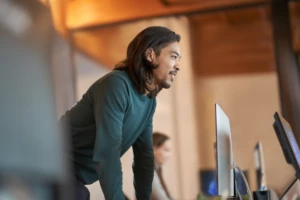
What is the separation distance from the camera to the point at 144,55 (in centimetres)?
125

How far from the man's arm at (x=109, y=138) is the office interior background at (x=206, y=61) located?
229cm

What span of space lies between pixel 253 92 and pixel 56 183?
3.17 m

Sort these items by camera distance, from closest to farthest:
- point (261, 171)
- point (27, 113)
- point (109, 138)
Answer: point (27, 113), point (109, 138), point (261, 171)

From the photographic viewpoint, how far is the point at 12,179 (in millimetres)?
454

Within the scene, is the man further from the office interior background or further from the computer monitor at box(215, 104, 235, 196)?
the office interior background

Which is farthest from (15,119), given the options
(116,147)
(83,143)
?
(83,143)

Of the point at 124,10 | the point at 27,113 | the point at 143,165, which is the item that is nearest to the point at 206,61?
the point at 124,10

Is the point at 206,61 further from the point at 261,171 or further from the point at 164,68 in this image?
the point at 164,68

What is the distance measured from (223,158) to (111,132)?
34 cm

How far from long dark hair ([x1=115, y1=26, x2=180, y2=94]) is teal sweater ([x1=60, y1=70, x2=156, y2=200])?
25 millimetres

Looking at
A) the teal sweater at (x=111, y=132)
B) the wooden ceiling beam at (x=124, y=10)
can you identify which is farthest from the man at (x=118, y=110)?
the wooden ceiling beam at (x=124, y=10)

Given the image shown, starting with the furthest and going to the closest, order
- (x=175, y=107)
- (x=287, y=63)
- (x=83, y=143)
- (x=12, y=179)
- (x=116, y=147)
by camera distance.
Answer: (x=175, y=107) < (x=287, y=63) < (x=83, y=143) < (x=116, y=147) < (x=12, y=179)

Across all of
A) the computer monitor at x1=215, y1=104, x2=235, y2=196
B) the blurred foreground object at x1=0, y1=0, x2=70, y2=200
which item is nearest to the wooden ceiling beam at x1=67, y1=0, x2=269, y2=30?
the computer monitor at x1=215, y1=104, x2=235, y2=196

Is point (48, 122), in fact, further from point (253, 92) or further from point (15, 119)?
point (253, 92)
